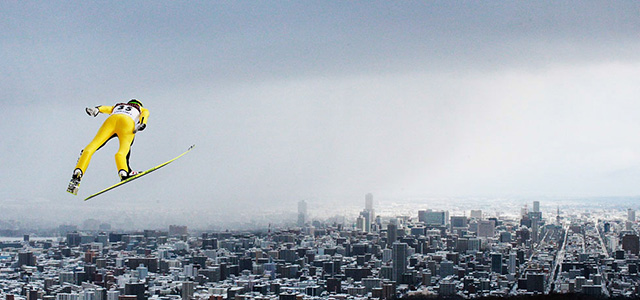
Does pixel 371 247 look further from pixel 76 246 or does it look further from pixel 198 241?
pixel 76 246

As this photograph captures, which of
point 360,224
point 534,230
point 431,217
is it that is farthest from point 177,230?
point 534,230

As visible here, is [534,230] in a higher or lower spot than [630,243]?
higher

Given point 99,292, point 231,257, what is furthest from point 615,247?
point 99,292

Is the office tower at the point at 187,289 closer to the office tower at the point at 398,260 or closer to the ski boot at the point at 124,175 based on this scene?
the office tower at the point at 398,260

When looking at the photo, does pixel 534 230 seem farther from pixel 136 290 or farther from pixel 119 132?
pixel 119 132

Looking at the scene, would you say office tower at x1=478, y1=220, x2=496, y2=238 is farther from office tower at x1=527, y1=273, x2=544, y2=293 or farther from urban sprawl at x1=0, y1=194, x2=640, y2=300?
office tower at x1=527, y1=273, x2=544, y2=293

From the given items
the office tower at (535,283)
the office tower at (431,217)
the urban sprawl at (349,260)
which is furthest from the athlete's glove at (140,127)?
the office tower at (431,217)

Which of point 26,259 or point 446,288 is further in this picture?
point 26,259

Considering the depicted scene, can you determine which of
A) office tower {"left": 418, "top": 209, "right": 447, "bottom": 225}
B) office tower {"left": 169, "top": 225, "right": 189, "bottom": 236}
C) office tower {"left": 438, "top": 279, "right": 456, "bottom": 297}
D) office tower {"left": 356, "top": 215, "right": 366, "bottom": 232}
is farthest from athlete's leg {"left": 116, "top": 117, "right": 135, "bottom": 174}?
office tower {"left": 356, "top": 215, "right": 366, "bottom": 232}

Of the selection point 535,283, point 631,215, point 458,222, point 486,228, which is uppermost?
point 631,215
